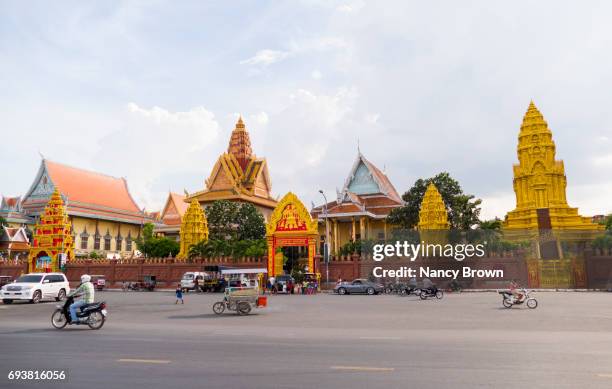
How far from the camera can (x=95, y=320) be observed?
12.9 metres

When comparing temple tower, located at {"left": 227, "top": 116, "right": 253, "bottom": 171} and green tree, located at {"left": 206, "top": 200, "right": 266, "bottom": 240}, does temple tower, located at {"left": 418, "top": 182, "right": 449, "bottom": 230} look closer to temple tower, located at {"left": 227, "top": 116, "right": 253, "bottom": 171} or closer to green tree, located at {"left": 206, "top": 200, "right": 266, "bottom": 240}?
green tree, located at {"left": 206, "top": 200, "right": 266, "bottom": 240}

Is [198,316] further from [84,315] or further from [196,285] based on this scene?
[196,285]

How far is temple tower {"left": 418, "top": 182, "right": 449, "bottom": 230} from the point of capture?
4269 centimetres

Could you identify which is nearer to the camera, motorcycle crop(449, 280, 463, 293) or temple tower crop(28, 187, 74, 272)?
motorcycle crop(449, 280, 463, 293)

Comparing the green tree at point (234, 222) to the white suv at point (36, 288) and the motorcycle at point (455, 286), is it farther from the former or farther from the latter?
the white suv at point (36, 288)

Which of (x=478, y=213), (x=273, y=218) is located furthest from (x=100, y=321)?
(x=478, y=213)

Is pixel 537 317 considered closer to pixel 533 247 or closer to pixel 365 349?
pixel 365 349

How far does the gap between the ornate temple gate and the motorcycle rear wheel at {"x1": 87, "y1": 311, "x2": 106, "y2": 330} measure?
2271cm

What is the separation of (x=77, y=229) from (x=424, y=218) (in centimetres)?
4388

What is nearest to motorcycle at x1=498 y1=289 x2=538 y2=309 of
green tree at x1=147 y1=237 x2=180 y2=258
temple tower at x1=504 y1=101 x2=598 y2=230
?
temple tower at x1=504 y1=101 x2=598 y2=230

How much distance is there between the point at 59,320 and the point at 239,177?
5505cm

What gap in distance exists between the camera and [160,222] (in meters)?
68.6

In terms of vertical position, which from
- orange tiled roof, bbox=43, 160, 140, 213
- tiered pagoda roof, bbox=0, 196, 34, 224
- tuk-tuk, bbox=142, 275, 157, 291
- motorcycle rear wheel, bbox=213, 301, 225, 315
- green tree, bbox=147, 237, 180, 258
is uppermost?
orange tiled roof, bbox=43, 160, 140, 213

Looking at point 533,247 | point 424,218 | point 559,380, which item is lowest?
point 559,380
